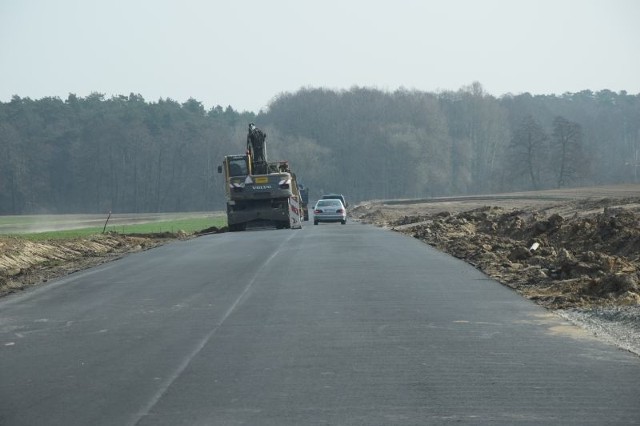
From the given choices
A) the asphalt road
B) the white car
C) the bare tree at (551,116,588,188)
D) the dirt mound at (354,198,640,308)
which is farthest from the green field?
the bare tree at (551,116,588,188)

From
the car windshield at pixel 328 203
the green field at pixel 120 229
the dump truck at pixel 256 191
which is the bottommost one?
the green field at pixel 120 229

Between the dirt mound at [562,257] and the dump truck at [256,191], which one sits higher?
the dump truck at [256,191]

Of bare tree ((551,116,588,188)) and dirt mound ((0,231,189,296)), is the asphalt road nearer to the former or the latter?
dirt mound ((0,231,189,296))

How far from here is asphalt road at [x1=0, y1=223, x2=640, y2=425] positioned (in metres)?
8.85

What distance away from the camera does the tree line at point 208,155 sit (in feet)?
520

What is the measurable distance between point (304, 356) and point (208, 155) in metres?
156

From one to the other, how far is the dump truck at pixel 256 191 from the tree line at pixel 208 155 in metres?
103

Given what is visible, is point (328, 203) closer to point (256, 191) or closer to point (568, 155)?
point (256, 191)

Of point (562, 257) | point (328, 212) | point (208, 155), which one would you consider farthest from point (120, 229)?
point (208, 155)

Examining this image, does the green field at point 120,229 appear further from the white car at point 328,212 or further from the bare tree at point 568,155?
the bare tree at point 568,155

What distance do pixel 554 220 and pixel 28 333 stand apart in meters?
22.8

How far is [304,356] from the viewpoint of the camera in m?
11.7

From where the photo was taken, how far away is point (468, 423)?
27.1ft

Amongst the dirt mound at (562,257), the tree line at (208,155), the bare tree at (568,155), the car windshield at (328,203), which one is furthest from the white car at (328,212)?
the tree line at (208,155)
